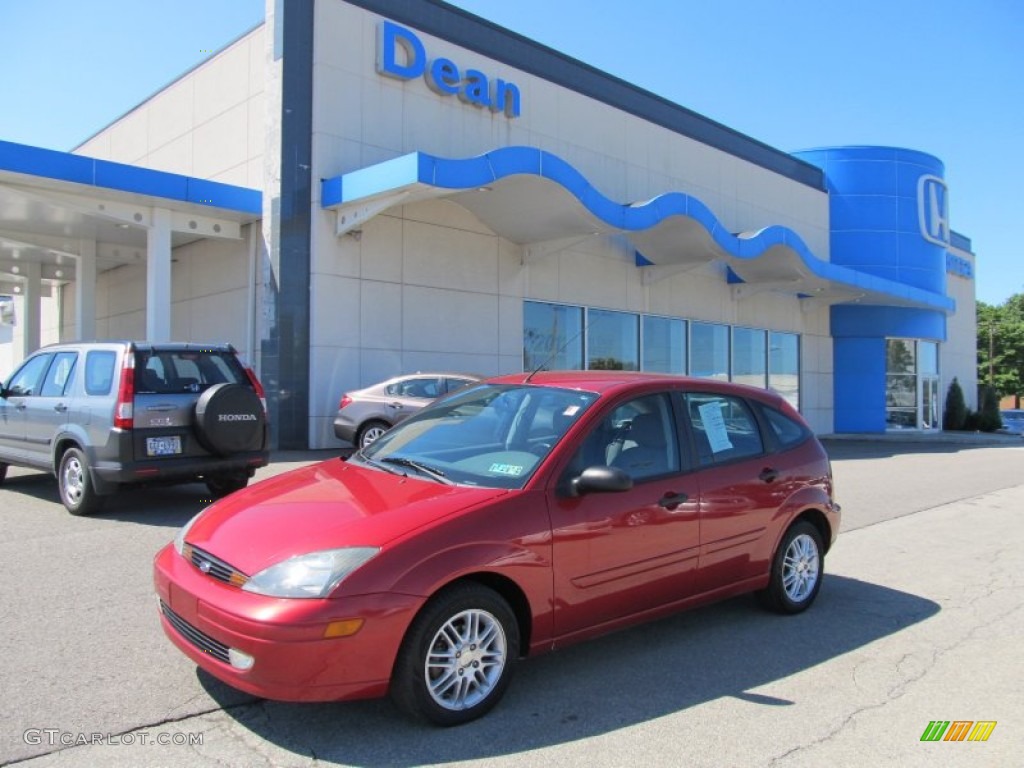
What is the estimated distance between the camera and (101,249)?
19562 millimetres

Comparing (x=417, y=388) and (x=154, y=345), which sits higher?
(x=154, y=345)

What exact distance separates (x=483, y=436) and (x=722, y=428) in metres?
1.57

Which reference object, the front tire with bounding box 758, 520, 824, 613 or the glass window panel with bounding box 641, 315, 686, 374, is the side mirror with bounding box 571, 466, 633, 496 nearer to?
the front tire with bounding box 758, 520, 824, 613

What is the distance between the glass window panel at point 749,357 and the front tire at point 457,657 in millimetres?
22942

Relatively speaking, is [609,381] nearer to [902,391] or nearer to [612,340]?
[612,340]

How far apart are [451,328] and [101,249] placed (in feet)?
31.3

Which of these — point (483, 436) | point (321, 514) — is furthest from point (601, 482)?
point (321, 514)

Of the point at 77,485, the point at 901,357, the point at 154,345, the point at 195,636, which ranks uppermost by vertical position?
the point at 901,357

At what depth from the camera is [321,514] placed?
143 inches

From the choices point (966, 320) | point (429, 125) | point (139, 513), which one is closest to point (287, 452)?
point (139, 513)

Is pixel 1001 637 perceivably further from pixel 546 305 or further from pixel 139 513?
pixel 546 305

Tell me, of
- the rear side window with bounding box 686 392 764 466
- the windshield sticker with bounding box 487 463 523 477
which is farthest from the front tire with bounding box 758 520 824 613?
the windshield sticker with bounding box 487 463 523 477

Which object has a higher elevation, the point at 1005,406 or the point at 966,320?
the point at 966,320

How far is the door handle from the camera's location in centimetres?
429
